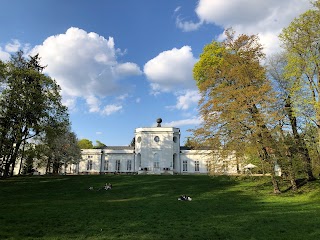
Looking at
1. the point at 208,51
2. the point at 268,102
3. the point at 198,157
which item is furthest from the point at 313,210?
the point at 198,157

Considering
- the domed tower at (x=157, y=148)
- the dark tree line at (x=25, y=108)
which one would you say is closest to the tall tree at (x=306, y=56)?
the dark tree line at (x=25, y=108)

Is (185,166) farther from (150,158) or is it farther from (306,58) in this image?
(306,58)

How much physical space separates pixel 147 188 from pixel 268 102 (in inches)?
562

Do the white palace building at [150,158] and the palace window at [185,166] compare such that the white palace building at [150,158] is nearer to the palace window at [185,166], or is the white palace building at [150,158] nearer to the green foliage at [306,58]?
the palace window at [185,166]

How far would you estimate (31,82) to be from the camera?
36562 mm

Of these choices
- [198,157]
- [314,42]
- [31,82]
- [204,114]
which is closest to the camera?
[314,42]

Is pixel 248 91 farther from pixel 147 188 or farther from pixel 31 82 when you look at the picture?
pixel 31 82

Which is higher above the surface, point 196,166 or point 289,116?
point 289,116

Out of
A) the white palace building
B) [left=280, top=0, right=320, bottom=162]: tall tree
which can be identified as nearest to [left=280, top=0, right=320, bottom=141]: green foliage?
[left=280, top=0, right=320, bottom=162]: tall tree

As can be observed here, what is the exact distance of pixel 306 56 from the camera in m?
22.9

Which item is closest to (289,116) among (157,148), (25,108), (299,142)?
(299,142)

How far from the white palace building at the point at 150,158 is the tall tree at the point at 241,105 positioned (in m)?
29.1

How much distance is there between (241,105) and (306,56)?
241 inches

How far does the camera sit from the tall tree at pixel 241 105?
23562 millimetres
